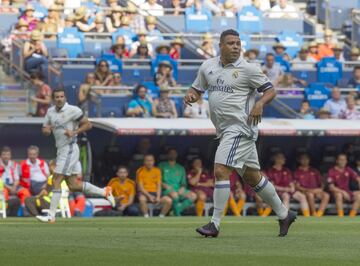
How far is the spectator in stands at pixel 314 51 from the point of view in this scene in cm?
2805

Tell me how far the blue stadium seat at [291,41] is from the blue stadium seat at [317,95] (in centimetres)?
342

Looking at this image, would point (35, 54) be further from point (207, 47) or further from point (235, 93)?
point (235, 93)

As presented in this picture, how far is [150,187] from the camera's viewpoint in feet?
72.6

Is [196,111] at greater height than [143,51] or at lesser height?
lesser

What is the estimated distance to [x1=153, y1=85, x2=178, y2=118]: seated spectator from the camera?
23172mm

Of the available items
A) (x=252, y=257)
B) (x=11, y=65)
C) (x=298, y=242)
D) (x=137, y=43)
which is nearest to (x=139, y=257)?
(x=252, y=257)

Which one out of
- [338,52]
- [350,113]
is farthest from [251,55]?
[338,52]

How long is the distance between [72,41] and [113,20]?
219cm

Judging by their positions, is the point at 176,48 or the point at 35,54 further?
the point at 176,48

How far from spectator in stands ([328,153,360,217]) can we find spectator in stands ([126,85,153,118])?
3.81 m

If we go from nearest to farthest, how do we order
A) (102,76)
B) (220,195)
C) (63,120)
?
1. (220,195)
2. (63,120)
3. (102,76)

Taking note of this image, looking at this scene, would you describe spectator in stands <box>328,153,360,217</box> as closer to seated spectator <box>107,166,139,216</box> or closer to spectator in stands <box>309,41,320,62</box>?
seated spectator <box>107,166,139,216</box>

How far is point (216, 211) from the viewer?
11609 millimetres

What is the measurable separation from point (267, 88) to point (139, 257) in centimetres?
333
